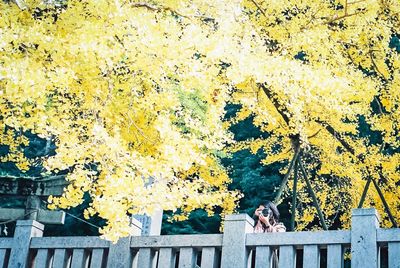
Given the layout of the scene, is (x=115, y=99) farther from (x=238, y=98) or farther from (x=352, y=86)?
(x=352, y=86)

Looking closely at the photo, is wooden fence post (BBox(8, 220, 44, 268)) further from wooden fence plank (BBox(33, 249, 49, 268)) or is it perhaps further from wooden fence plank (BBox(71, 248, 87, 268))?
wooden fence plank (BBox(71, 248, 87, 268))

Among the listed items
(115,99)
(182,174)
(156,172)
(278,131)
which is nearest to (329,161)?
(278,131)

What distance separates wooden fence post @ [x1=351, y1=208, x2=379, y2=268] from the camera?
463cm

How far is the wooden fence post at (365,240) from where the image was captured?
4.63m

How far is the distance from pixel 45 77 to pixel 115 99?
2.34m

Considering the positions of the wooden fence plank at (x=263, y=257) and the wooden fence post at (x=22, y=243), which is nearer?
the wooden fence plank at (x=263, y=257)

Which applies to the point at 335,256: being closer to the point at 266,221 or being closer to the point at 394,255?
the point at 394,255

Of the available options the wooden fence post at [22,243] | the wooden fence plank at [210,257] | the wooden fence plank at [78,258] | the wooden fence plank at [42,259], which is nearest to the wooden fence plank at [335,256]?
the wooden fence plank at [210,257]

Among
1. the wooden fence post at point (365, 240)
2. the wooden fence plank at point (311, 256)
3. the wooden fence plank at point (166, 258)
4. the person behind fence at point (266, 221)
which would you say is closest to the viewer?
the wooden fence post at point (365, 240)

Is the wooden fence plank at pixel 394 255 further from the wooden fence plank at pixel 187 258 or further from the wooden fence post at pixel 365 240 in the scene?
the wooden fence plank at pixel 187 258

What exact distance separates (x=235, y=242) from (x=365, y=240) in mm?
1260

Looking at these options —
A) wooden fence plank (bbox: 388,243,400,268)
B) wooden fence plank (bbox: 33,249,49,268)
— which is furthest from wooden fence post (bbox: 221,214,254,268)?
wooden fence plank (bbox: 33,249,49,268)

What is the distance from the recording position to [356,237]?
4707 mm

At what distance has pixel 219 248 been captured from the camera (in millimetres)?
5328
